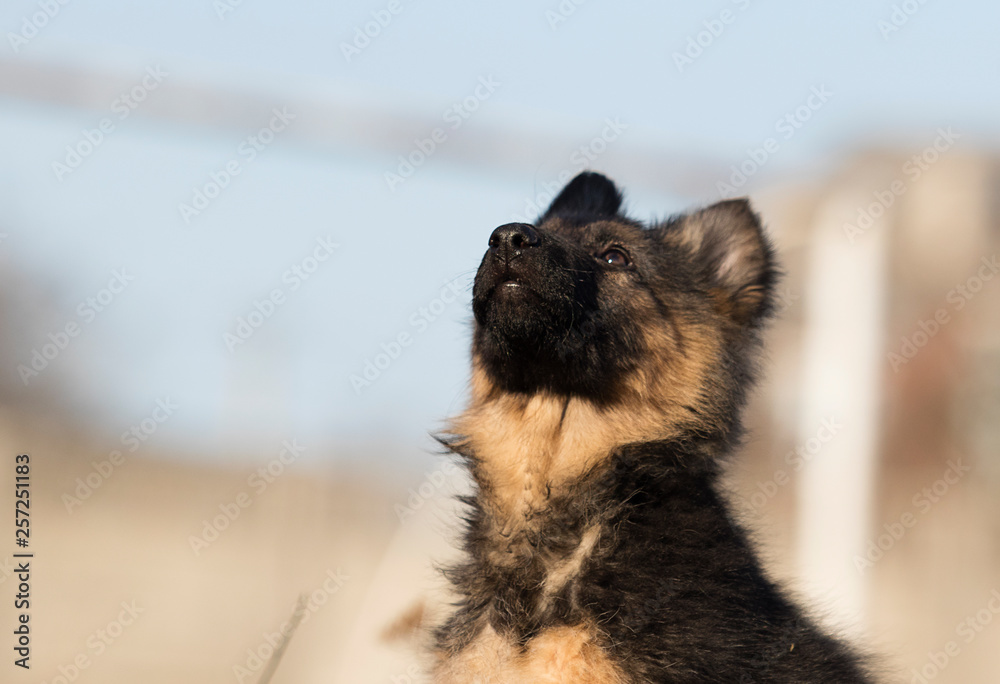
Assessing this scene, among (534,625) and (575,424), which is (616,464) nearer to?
(575,424)

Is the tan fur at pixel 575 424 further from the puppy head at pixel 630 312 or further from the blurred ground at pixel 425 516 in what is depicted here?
the blurred ground at pixel 425 516

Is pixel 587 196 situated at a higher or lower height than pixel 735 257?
lower

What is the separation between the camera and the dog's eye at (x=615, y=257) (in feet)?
14.8

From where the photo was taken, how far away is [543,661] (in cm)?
323

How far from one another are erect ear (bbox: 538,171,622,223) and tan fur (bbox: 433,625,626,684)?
2823mm

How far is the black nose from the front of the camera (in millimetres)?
3812

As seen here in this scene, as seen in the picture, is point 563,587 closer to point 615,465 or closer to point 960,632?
point 615,465

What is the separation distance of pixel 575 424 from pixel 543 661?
123 centimetres

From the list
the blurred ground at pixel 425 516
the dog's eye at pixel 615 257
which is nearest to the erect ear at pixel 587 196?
the dog's eye at pixel 615 257

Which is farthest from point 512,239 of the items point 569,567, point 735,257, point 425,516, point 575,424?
point 425,516

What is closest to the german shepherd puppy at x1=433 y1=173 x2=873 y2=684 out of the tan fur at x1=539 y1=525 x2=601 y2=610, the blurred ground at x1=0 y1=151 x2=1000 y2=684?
the tan fur at x1=539 y1=525 x2=601 y2=610

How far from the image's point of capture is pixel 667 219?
5.29 metres

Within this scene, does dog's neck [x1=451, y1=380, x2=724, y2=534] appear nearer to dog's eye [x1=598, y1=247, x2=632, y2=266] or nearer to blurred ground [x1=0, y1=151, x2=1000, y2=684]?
blurred ground [x1=0, y1=151, x2=1000, y2=684]

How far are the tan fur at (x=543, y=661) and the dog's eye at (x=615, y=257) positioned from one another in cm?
196
